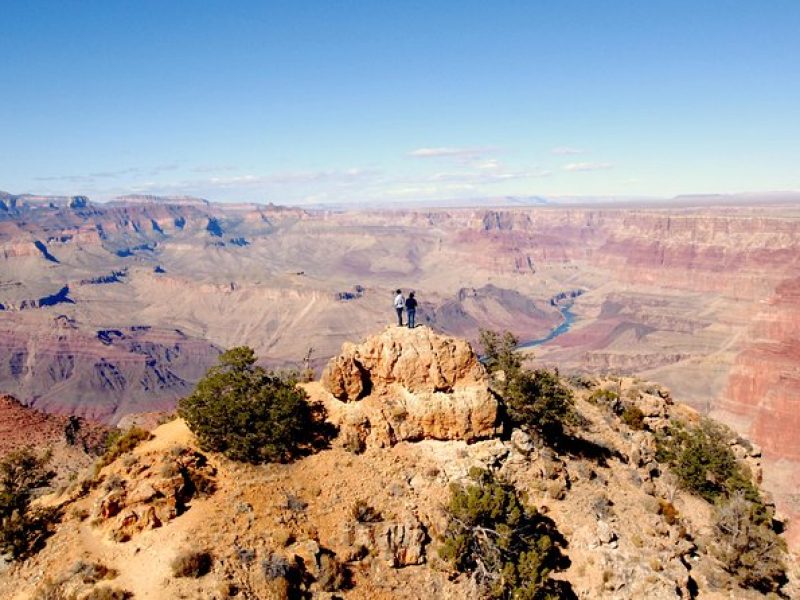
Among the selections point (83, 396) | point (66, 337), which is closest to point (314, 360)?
point (83, 396)

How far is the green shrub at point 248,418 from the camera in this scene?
2241 centimetres

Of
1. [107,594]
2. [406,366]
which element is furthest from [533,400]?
[107,594]

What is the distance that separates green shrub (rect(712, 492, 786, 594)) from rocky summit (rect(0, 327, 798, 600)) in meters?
0.25

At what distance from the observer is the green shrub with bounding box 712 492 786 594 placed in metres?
24.3

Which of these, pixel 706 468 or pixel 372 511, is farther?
pixel 706 468

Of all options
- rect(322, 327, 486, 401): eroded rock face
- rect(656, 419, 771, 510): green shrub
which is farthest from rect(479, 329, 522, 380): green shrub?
rect(656, 419, 771, 510): green shrub

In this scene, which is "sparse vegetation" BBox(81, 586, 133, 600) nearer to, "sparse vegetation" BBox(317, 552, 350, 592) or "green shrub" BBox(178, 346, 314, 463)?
"sparse vegetation" BBox(317, 552, 350, 592)

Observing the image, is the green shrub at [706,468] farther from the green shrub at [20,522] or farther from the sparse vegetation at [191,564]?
the green shrub at [20,522]

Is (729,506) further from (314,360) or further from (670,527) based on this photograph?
(314,360)

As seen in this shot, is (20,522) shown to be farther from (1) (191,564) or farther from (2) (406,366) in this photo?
(2) (406,366)

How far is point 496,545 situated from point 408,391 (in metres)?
7.63

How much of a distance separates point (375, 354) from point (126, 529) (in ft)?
39.2

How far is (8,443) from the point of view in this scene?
40.1 metres

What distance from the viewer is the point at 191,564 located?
55.5ft
